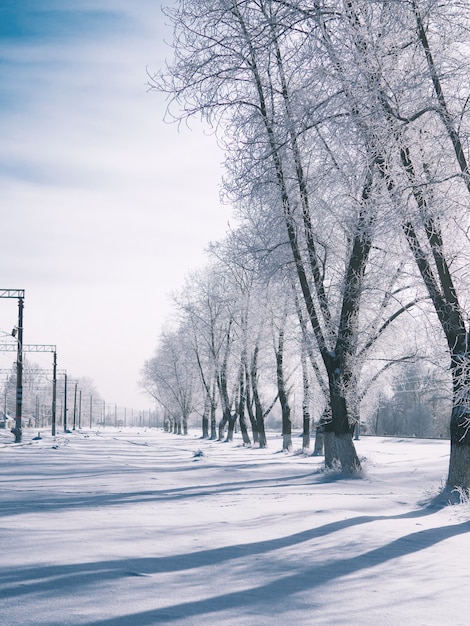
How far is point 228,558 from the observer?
22.1 ft

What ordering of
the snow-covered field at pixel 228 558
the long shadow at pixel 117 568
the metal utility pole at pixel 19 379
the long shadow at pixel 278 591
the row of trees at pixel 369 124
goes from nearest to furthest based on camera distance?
1. the long shadow at pixel 278 591
2. the snow-covered field at pixel 228 558
3. the long shadow at pixel 117 568
4. the row of trees at pixel 369 124
5. the metal utility pole at pixel 19 379

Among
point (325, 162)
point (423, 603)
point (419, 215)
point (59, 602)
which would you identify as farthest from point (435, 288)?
point (59, 602)

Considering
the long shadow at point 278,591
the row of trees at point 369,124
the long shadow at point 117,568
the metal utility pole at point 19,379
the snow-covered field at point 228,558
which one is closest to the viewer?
the long shadow at point 278,591

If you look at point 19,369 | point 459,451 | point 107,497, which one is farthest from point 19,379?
point 459,451

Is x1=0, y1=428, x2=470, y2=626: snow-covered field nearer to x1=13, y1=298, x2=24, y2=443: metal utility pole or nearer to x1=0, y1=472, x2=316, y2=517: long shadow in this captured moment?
x1=0, y1=472, x2=316, y2=517: long shadow

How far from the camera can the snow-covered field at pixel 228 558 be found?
488 cm

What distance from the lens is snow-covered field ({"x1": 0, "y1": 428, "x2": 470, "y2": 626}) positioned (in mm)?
4883

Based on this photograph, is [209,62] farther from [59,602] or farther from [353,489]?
[59,602]

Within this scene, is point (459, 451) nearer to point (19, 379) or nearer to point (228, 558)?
point (228, 558)

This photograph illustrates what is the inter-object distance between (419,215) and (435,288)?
8.05 ft

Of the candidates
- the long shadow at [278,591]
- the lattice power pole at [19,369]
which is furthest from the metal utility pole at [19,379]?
the long shadow at [278,591]

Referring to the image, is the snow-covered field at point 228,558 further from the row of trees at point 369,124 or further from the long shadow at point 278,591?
the row of trees at point 369,124

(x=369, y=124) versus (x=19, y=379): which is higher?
(x=369, y=124)

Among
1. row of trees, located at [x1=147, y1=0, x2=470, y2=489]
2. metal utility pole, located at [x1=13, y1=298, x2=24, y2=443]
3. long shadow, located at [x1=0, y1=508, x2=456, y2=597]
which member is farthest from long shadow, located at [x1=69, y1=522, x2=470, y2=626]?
metal utility pole, located at [x1=13, y1=298, x2=24, y2=443]
